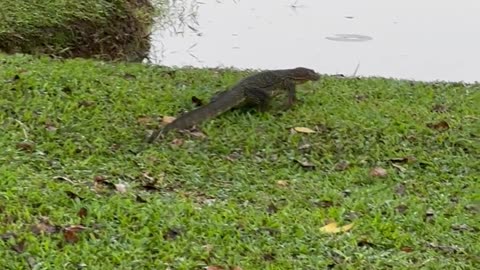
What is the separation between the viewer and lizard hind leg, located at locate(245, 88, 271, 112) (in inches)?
206

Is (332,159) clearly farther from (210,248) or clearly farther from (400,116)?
(210,248)

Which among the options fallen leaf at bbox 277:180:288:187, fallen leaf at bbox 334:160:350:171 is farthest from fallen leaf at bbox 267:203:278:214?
fallen leaf at bbox 334:160:350:171

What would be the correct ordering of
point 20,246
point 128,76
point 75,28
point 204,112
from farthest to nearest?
point 75,28, point 128,76, point 204,112, point 20,246

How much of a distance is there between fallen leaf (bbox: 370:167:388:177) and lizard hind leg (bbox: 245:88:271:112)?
38.4 inches

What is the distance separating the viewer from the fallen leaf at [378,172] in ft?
14.6

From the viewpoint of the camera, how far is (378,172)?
448cm

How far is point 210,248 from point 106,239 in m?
0.38

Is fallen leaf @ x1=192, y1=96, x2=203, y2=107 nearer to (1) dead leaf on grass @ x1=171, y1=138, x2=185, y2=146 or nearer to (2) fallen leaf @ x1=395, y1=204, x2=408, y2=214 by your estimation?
(1) dead leaf on grass @ x1=171, y1=138, x2=185, y2=146

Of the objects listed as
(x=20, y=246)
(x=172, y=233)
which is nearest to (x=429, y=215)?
(x=172, y=233)

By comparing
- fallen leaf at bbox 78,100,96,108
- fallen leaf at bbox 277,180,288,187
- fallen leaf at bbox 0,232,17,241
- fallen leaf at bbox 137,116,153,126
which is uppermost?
fallen leaf at bbox 0,232,17,241

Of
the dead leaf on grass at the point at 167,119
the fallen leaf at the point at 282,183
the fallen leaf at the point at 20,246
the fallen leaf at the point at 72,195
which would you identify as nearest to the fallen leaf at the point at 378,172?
the fallen leaf at the point at 282,183

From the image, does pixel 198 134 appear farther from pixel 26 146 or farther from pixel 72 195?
pixel 72 195

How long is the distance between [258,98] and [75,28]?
2.89 metres

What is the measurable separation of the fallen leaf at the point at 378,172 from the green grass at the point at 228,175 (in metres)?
0.04
